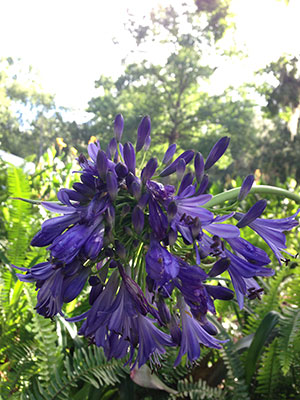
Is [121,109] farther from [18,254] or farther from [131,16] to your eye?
[18,254]

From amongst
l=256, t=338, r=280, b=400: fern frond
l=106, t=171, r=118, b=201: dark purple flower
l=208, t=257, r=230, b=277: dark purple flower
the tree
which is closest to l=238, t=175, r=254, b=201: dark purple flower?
l=208, t=257, r=230, b=277: dark purple flower

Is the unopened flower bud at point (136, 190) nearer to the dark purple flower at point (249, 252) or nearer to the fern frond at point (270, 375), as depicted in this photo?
the dark purple flower at point (249, 252)

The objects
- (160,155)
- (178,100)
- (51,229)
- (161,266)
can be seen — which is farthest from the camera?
(178,100)

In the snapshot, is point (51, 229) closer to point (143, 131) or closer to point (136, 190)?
point (136, 190)

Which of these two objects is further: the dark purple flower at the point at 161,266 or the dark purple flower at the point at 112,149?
the dark purple flower at the point at 112,149

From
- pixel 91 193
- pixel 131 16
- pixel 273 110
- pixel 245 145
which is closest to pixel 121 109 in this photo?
pixel 131 16

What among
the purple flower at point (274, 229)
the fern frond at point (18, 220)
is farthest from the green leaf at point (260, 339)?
the fern frond at point (18, 220)

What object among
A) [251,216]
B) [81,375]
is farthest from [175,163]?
[81,375]
